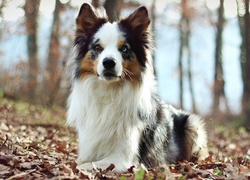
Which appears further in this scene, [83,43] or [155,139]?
[83,43]

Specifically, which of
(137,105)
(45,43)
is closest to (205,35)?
(45,43)

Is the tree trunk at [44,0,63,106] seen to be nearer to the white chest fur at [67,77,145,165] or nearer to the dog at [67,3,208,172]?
the dog at [67,3,208,172]

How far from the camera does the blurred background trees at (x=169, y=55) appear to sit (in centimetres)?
1548

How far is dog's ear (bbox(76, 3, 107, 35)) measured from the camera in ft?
18.1

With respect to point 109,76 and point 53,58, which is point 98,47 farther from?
point 53,58

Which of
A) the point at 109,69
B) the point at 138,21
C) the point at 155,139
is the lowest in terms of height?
the point at 155,139

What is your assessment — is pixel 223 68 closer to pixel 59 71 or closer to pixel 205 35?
pixel 205 35

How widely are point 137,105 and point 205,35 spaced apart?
79.2 feet

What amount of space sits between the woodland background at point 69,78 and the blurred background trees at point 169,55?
5cm

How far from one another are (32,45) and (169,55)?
1477 cm

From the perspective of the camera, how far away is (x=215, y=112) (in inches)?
795

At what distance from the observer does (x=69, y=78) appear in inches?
248

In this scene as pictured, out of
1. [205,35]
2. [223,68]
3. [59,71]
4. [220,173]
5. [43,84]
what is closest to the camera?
[220,173]

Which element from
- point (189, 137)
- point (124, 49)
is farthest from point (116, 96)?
point (189, 137)
